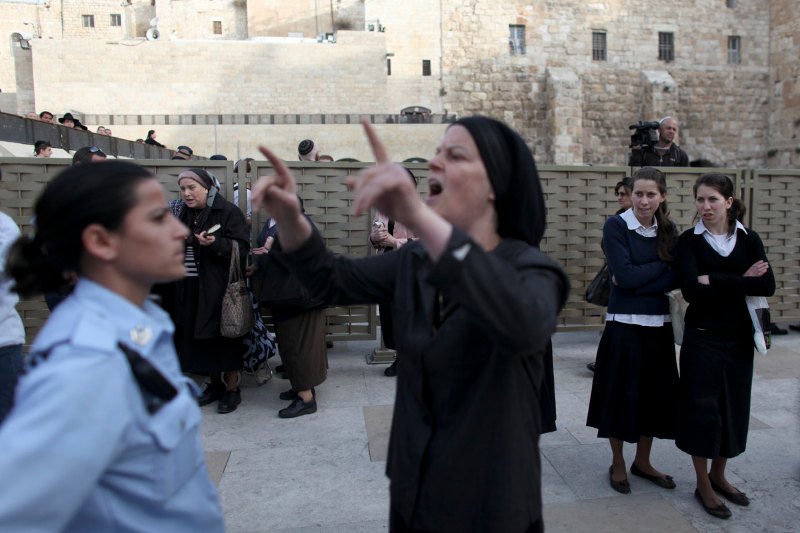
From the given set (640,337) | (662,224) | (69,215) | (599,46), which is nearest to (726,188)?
(662,224)

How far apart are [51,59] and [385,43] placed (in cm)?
1467

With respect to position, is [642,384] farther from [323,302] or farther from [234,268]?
[234,268]

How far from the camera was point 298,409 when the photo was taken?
4.46m

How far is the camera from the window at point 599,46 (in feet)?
91.0

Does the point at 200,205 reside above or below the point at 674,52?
below

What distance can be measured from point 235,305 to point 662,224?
3050 mm

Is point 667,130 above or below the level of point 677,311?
above

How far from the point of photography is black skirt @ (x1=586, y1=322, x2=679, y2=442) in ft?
10.7

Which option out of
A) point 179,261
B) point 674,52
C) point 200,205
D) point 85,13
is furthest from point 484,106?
point 85,13

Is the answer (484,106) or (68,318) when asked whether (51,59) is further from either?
(68,318)

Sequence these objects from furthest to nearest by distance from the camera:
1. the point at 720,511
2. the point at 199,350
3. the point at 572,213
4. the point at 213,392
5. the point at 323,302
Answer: the point at 572,213 < the point at 213,392 < the point at 199,350 < the point at 720,511 < the point at 323,302

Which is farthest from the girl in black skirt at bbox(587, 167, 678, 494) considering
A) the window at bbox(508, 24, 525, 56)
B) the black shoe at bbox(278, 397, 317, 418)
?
the window at bbox(508, 24, 525, 56)

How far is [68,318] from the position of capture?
43.4 inches

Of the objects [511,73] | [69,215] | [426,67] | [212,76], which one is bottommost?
[69,215]
